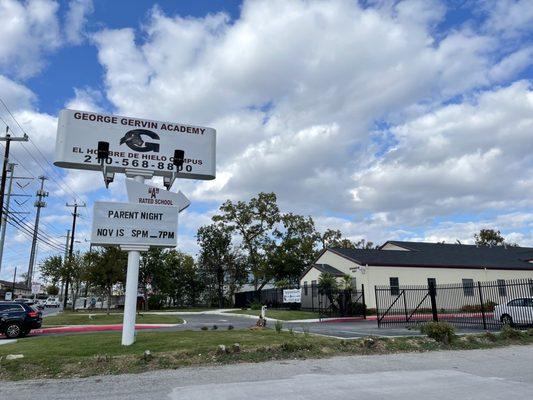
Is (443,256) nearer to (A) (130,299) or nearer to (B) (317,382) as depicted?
(A) (130,299)

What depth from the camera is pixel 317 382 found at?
349 inches

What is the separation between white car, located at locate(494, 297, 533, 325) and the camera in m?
20.5

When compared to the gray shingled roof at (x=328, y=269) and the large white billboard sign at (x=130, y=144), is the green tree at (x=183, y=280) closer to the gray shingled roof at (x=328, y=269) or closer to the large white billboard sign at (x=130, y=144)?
the gray shingled roof at (x=328, y=269)

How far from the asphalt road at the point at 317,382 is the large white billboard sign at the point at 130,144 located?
20.6 feet

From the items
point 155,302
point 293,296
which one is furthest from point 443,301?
point 155,302

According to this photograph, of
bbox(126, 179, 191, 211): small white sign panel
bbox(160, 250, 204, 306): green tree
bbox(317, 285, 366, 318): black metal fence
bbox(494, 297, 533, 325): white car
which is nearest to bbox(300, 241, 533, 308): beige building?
bbox(317, 285, 366, 318): black metal fence

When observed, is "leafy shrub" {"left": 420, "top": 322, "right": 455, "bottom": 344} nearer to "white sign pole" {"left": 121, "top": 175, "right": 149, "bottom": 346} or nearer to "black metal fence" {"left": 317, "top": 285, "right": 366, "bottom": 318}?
"white sign pole" {"left": 121, "top": 175, "right": 149, "bottom": 346}

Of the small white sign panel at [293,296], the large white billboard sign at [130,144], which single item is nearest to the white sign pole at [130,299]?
the large white billboard sign at [130,144]

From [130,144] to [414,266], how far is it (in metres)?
27.2

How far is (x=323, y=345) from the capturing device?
1257 cm

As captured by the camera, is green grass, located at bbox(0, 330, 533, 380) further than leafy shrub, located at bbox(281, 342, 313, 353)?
No

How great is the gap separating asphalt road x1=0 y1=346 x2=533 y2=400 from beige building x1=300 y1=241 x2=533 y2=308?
22.8 meters

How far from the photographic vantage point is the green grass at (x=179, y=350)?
32.7 feet

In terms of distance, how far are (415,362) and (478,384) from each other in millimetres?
2581
